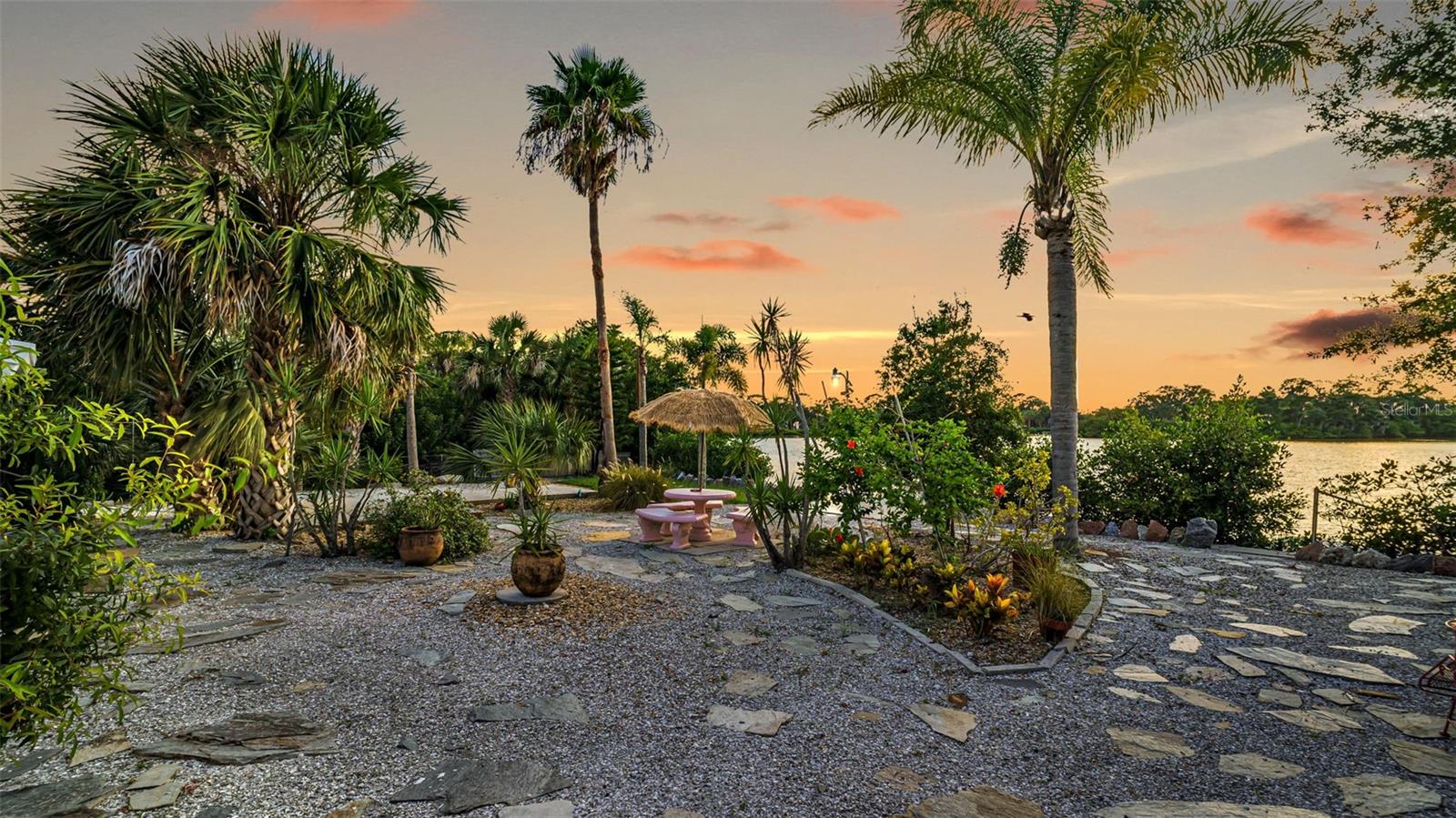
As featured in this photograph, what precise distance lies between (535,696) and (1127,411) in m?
11.5

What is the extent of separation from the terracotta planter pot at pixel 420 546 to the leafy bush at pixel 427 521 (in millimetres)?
184

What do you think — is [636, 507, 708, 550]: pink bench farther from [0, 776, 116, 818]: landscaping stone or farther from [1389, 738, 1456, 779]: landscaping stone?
[1389, 738, 1456, 779]: landscaping stone

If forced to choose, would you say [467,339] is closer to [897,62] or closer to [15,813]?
[897,62]

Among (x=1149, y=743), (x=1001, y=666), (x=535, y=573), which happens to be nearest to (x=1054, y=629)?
(x=1001, y=666)

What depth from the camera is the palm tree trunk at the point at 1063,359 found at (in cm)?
935

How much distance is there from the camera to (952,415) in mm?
13586

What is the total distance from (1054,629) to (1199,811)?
8.11 feet

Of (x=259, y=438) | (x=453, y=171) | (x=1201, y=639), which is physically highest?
(x=453, y=171)

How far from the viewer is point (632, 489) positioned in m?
15.1

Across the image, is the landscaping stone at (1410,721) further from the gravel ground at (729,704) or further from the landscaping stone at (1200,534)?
the landscaping stone at (1200,534)

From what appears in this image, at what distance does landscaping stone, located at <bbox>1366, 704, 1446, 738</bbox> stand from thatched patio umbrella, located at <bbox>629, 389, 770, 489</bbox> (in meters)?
9.07

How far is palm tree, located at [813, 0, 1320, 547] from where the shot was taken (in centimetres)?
860

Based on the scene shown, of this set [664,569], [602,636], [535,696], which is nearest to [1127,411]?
[664,569]

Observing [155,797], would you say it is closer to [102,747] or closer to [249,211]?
[102,747]
